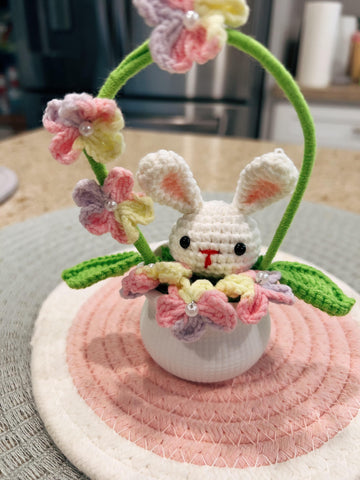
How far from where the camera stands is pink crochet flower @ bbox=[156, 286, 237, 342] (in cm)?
30

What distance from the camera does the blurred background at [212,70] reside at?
5.28ft

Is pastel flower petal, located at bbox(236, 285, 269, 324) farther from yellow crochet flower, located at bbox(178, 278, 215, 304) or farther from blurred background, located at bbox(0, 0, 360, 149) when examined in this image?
blurred background, located at bbox(0, 0, 360, 149)

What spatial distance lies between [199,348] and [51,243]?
1.12 ft

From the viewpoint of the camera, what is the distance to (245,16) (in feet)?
0.85

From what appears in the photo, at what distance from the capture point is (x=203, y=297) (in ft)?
0.99

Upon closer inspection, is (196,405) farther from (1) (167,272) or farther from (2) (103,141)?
(2) (103,141)

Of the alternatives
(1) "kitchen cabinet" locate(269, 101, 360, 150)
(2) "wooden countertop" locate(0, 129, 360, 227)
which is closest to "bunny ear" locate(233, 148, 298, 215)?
(2) "wooden countertop" locate(0, 129, 360, 227)

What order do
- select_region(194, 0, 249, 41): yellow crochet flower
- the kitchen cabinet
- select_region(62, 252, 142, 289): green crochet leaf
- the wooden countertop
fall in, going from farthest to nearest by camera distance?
the kitchen cabinet < the wooden countertop < select_region(62, 252, 142, 289): green crochet leaf < select_region(194, 0, 249, 41): yellow crochet flower

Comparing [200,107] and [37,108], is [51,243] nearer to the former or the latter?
[200,107]

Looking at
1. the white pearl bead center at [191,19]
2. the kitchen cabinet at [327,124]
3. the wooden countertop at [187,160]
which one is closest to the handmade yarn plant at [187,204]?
the white pearl bead center at [191,19]

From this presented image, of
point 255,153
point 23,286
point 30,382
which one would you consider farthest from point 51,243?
point 255,153

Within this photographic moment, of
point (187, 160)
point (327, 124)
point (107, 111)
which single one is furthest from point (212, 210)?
point (327, 124)

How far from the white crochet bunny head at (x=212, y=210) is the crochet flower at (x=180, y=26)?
76mm

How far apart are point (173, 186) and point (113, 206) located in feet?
0.19
